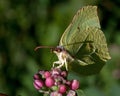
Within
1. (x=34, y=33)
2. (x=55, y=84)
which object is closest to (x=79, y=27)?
(x=55, y=84)

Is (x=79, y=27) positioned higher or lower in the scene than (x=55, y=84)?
higher

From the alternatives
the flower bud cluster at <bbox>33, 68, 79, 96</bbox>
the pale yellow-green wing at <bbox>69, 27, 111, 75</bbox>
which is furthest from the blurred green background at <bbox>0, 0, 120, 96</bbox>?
the flower bud cluster at <bbox>33, 68, 79, 96</bbox>

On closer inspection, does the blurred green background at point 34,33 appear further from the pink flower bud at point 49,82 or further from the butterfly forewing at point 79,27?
the pink flower bud at point 49,82

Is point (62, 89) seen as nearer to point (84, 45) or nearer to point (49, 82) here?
point (49, 82)

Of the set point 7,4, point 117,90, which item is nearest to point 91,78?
point 117,90

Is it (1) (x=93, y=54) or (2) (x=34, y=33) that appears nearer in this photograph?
(1) (x=93, y=54)

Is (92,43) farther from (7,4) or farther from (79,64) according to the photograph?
(7,4)

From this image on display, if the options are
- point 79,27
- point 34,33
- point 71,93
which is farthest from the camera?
point 34,33
